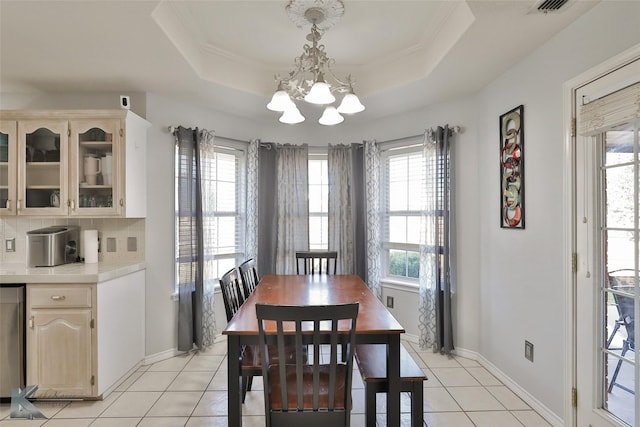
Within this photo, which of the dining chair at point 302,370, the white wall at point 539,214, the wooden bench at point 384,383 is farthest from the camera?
the white wall at point 539,214

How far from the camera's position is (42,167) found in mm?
2904

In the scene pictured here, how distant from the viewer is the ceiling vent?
1.87m

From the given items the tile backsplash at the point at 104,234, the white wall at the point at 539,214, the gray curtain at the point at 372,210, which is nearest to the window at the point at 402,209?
the gray curtain at the point at 372,210

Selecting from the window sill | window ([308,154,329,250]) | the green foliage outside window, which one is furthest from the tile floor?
window ([308,154,329,250])

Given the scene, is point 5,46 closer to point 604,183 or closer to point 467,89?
point 467,89

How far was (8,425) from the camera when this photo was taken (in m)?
2.28

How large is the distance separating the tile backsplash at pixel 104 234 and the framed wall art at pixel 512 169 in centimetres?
315

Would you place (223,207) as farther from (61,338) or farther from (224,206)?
(61,338)

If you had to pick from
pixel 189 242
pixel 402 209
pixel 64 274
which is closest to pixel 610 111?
pixel 402 209

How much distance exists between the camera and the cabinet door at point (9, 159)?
2.84 metres

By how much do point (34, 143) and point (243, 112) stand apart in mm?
1853

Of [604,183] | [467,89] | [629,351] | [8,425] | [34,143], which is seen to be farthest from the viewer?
[467,89]

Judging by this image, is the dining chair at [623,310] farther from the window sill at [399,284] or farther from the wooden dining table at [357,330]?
the window sill at [399,284]

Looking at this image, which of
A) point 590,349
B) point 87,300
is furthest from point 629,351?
point 87,300
